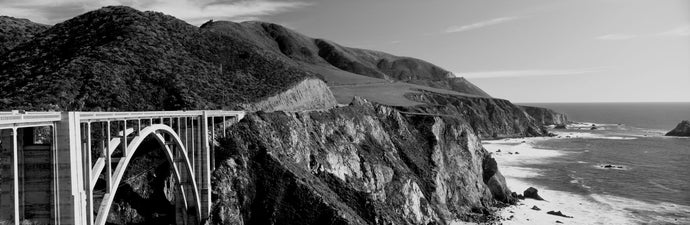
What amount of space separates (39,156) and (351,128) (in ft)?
146

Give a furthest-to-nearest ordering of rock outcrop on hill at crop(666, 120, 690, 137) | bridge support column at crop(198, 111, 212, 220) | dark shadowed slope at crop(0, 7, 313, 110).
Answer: rock outcrop on hill at crop(666, 120, 690, 137) < dark shadowed slope at crop(0, 7, 313, 110) < bridge support column at crop(198, 111, 212, 220)

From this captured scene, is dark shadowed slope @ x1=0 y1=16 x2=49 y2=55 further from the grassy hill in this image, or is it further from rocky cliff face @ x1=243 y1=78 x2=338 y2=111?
rocky cliff face @ x1=243 y1=78 x2=338 y2=111

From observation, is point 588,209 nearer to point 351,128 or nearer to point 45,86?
point 351,128

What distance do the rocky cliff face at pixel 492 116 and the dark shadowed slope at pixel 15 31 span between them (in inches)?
3995

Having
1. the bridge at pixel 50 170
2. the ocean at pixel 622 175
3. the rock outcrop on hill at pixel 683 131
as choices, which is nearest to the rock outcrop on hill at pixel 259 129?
the ocean at pixel 622 175

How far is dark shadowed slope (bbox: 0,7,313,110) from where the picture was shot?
153 feet

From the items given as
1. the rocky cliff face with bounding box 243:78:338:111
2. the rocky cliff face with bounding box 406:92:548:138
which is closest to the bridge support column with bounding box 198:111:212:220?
the rocky cliff face with bounding box 243:78:338:111

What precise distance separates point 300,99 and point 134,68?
71.6ft

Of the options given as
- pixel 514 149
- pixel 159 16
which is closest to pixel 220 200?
pixel 159 16

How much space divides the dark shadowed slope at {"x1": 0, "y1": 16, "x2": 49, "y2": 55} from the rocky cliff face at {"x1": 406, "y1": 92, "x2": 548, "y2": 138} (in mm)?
101465

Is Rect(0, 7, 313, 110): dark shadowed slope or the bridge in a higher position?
Rect(0, 7, 313, 110): dark shadowed slope

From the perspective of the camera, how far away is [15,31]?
2938 inches

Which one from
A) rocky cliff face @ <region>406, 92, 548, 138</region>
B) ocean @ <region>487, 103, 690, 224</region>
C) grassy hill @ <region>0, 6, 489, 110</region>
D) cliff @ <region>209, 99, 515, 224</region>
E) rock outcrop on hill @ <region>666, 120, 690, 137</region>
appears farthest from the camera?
rock outcrop on hill @ <region>666, 120, 690, 137</region>

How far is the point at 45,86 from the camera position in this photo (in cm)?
4625
